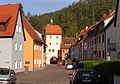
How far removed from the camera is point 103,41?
52688 mm

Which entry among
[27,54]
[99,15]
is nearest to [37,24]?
[99,15]

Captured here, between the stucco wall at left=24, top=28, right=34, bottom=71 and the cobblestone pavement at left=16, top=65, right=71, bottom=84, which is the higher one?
the stucco wall at left=24, top=28, right=34, bottom=71

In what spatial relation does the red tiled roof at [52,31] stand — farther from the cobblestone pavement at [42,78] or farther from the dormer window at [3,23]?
the dormer window at [3,23]

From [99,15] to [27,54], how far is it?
71.9 metres

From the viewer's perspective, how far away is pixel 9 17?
48750 millimetres

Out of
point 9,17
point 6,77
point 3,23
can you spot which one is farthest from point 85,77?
point 9,17

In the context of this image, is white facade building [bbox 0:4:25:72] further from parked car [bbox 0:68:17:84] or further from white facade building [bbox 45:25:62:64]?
white facade building [bbox 45:25:62:64]

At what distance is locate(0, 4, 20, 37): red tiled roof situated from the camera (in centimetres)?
4706

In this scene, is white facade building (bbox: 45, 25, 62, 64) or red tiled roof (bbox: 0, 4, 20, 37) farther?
white facade building (bbox: 45, 25, 62, 64)

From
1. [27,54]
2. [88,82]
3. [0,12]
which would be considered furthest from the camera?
[27,54]

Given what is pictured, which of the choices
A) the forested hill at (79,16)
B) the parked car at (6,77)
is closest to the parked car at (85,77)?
the parked car at (6,77)

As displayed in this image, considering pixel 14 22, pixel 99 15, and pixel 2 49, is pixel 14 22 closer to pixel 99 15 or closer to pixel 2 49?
pixel 2 49

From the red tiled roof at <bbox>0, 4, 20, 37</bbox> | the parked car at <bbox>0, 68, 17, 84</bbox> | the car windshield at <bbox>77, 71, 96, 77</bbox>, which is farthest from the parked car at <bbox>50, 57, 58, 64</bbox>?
the car windshield at <bbox>77, 71, 96, 77</bbox>

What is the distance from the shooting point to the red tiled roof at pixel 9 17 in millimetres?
47062
